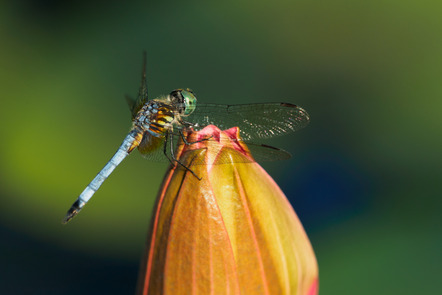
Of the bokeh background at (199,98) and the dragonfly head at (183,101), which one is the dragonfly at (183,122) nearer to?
the dragonfly head at (183,101)

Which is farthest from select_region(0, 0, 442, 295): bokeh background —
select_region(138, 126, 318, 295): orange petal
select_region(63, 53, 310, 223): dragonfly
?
select_region(138, 126, 318, 295): orange petal

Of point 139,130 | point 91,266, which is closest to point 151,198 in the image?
point 91,266

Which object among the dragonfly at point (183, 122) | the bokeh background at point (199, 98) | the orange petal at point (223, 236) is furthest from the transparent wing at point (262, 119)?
the bokeh background at point (199, 98)

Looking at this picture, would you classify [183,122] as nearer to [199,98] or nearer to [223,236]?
[223,236]

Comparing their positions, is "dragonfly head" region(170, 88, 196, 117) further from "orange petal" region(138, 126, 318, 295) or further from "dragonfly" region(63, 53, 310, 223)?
"orange petal" region(138, 126, 318, 295)

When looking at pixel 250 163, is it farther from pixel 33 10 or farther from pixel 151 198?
pixel 33 10

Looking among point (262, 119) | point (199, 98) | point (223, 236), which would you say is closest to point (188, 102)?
point (262, 119)
